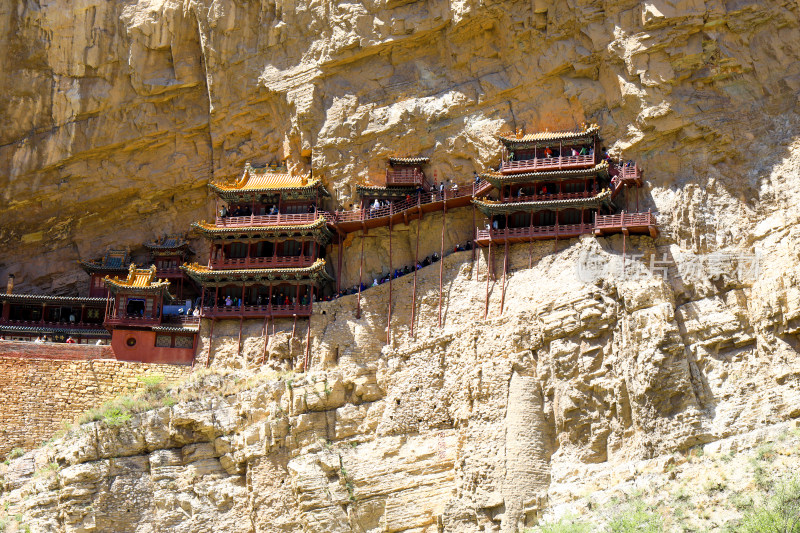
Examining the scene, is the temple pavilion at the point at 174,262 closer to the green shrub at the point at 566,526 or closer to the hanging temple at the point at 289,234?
the hanging temple at the point at 289,234

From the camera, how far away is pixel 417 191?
4612 cm

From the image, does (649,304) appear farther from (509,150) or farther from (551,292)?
(509,150)

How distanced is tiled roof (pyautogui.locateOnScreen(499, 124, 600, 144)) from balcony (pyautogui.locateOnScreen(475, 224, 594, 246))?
3.67 m

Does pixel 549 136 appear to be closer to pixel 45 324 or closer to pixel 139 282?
pixel 139 282

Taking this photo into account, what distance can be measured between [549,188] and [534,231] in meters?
2.66

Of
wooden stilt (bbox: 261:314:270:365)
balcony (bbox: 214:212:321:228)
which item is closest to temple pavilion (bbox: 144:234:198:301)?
balcony (bbox: 214:212:321:228)

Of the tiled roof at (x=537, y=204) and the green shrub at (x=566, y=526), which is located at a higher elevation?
the tiled roof at (x=537, y=204)

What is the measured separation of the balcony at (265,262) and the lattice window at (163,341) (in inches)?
145

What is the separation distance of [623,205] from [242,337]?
1613 cm

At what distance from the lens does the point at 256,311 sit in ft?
150

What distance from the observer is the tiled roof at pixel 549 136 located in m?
43.2

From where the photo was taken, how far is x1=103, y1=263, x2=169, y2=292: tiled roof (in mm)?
47344

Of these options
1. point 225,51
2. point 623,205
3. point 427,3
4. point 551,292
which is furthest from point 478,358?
point 225,51

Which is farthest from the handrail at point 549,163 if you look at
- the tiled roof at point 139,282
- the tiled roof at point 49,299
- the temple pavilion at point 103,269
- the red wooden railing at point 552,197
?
the tiled roof at point 49,299
